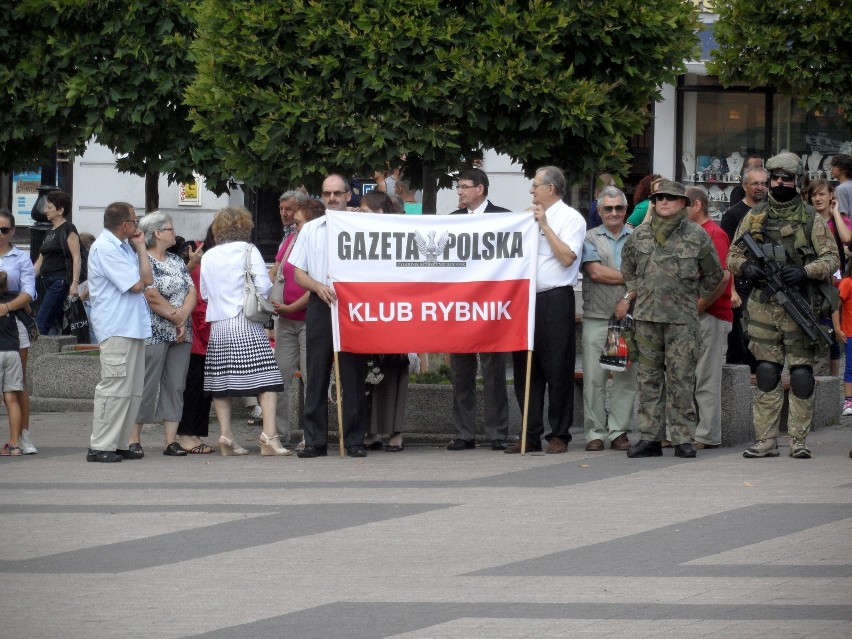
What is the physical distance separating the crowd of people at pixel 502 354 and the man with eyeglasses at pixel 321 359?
0.01 meters

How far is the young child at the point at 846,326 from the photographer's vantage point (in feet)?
45.0

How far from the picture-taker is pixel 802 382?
36.1 ft

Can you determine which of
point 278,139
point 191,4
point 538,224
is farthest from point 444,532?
Result: point 191,4

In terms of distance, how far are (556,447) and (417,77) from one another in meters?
3.03

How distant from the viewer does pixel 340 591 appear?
23.4 ft

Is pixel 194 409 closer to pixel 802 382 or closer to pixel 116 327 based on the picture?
pixel 116 327

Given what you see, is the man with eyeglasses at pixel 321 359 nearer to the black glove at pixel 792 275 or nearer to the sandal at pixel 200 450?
the sandal at pixel 200 450

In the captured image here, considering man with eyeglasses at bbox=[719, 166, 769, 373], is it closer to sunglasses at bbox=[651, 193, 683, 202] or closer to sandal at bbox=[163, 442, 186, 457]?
sunglasses at bbox=[651, 193, 683, 202]

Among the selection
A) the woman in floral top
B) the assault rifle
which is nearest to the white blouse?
the woman in floral top

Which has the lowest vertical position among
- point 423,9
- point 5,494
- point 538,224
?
point 5,494

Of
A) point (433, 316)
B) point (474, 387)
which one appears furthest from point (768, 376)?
point (433, 316)

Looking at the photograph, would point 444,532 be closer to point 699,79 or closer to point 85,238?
point 85,238

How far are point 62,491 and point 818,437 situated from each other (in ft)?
19.9

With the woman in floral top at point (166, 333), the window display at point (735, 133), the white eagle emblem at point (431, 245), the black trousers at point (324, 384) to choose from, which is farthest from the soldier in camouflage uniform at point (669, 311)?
the window display at point (735, 133)
